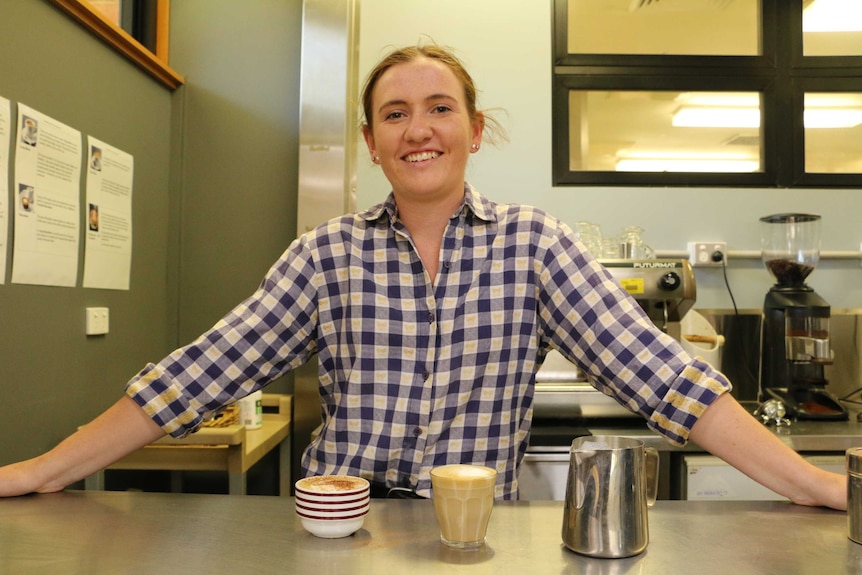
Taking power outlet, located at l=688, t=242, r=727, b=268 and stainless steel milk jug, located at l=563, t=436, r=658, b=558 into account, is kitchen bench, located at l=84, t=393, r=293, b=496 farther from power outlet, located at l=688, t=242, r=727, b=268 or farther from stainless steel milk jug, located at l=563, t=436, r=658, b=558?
power outlet, located at l=688, t=242, r=727, b=268

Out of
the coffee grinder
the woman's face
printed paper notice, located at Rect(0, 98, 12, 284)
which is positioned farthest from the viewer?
the coffee grinder

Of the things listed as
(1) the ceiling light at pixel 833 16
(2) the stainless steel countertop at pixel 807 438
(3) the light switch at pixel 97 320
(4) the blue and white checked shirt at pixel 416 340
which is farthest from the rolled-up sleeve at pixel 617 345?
(1) the ceiling light at pixel 833 16

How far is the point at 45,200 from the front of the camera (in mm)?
1810

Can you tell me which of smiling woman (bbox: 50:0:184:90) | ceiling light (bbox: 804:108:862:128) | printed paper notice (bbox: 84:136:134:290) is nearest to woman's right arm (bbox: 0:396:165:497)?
printed paper notice (bbox: 84:136:134:290)

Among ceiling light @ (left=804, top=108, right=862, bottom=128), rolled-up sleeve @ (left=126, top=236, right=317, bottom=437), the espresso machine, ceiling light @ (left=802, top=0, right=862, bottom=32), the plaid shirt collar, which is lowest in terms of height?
rolled-up sleeve @ (left=126, top=236, right=317, bottom=437)

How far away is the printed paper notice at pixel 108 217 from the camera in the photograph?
2.03 metres

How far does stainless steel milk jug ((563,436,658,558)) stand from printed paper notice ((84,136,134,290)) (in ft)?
5.51

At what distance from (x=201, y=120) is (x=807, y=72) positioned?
2298 mm

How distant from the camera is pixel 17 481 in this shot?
1046 millimetres

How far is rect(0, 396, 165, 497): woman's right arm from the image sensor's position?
1.06 meters

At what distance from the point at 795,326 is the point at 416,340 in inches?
62.1

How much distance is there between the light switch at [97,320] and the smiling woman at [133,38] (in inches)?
30.9

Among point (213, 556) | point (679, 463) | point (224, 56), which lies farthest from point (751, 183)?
point (213, 556)

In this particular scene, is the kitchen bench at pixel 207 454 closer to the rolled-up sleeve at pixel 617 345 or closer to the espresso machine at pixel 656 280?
the rolled-up sleeve at pixel 617 345
